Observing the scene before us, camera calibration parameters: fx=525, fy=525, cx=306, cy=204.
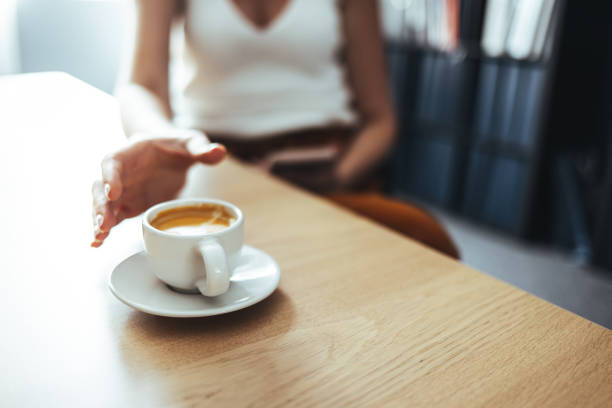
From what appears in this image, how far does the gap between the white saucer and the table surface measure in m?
0.01

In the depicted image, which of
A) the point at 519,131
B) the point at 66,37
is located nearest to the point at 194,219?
the point at 66,37

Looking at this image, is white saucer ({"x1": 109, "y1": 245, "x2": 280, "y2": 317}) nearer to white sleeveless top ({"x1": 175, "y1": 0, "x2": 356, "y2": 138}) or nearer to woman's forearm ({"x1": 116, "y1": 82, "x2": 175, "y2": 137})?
woman's forearm ({"x1": 116, "y1": 82, "x2": 175, "y2": 137})

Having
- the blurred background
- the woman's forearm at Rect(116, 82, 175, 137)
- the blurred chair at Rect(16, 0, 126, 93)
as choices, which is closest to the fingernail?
the woman's forearm at Rect(116, 82, 175, 137)

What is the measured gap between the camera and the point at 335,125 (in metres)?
1.14

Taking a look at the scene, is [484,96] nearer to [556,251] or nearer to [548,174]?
[548,174]

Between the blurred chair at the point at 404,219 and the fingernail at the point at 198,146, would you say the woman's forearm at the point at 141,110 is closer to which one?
the fingernail at the point at 198,146

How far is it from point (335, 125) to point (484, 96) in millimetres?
1073

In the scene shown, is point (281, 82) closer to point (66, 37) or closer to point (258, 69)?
point (258, 69)

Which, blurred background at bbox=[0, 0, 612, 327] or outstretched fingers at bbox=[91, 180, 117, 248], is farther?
blurred background at bbox=[0, 0, 612, 327]

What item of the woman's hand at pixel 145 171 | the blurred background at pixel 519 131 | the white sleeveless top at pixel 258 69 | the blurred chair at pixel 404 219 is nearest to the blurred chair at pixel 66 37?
the woman's hand at pixel 145 171

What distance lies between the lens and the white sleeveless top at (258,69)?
40.2 inches

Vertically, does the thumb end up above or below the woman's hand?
above

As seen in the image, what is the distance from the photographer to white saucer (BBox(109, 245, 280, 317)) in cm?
39

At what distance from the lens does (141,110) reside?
80 centimetres
